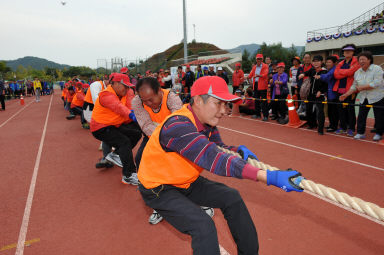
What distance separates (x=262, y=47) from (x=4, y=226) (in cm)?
7919

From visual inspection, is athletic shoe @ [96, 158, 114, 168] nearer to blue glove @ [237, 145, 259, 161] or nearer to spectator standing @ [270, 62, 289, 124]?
blue glove @ [237, 145, 259, 161]

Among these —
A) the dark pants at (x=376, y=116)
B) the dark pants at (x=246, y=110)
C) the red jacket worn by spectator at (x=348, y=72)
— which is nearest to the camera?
the dark pants at (x=376, y=116)

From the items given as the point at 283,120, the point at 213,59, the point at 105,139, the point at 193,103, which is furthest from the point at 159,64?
the point at 193,103

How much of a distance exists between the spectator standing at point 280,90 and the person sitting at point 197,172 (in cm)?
723

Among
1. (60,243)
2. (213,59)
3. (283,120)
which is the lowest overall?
(60,243)

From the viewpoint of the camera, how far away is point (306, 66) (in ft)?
25.5

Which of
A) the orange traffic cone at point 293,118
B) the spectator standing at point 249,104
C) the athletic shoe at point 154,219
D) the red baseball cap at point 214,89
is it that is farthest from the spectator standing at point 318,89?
the red baseball cap at point 214,89

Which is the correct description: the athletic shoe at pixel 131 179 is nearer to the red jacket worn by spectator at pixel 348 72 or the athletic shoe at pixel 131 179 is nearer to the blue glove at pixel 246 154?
the blue glove at pixel 246 154

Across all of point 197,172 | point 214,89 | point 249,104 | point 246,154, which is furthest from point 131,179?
point 249,104

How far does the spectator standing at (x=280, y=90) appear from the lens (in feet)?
28.5

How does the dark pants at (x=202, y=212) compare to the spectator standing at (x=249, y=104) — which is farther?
the spectator standing at (x=249, y=104)

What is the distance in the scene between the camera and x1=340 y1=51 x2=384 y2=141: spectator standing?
5926mm

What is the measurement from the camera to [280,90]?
8.87 m

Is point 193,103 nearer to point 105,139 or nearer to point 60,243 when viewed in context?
point 60,243
